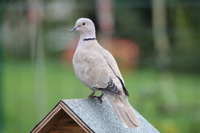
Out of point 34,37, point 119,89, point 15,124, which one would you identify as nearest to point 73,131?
point 119,89

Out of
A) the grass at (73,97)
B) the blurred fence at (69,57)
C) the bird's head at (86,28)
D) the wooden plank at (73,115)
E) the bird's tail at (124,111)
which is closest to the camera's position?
the wooden plank at (73,115)

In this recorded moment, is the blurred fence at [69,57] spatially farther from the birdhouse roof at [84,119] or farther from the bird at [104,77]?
the birdhouse roof at [84,119]

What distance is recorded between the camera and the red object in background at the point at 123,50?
11.6 meters

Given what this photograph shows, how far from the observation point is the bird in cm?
409

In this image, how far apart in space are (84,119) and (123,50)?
28.2 feet

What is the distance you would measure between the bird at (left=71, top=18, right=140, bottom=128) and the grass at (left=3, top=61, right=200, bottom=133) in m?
4.24

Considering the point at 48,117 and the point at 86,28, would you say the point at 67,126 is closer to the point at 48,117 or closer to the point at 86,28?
the point at 48,117

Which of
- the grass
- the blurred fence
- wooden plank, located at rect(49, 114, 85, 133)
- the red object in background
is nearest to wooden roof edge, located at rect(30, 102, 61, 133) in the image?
wooden plank, located at rect(49, 114, 85, 133)

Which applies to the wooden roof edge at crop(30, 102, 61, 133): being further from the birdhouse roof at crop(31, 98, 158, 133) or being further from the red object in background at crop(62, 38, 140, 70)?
the red object in background at crop(62, 38, 140, 70)

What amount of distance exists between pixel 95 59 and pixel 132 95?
6.78 meters

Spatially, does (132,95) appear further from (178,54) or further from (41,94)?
(178,54)

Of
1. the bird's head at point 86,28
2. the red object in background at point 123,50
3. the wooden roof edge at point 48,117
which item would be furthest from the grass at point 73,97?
the wooden roof edge at point 48,117

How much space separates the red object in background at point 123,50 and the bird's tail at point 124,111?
23.1ft

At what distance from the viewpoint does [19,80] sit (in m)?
11.9
